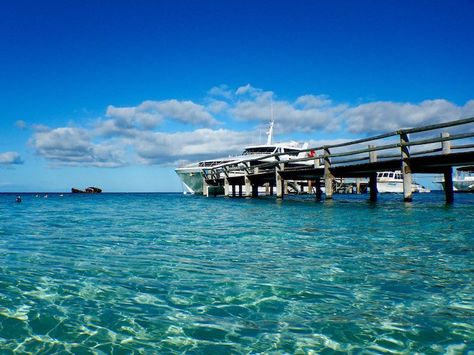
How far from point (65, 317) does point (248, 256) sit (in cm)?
441

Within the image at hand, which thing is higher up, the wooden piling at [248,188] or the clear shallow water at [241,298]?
the wooden piling at [248,188]

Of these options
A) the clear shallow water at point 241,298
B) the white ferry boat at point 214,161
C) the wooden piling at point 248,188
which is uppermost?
the white ferry boat at point 214,161

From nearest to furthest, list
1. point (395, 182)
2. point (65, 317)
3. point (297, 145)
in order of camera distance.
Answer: point (65, 317)
point (297, 145)
point (395, 182)

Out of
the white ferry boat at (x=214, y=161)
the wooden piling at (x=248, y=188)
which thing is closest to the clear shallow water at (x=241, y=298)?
the wooden piling at (x=248, y=188)

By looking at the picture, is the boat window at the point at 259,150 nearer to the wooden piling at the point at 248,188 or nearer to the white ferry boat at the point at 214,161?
the white ferry boat at the point at 214,161

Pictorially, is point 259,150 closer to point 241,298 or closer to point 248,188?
point 248,188

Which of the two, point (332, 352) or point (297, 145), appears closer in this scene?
point (332, 352)

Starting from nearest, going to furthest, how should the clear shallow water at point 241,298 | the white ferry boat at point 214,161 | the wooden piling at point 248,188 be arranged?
the clear shallow water at point 241,298, the wooden piling at point 248,188, the white ferry boat at point 214,161

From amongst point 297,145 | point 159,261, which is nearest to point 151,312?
point 159,261

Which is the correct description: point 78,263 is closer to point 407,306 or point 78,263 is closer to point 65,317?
point 65,317

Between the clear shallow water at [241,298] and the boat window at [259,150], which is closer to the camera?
the clear shallow water at [241,298]

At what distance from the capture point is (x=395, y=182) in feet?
270

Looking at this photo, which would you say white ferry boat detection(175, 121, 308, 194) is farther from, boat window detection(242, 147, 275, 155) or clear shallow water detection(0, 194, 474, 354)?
clear shallow water detection(0, 194, 474, 354)

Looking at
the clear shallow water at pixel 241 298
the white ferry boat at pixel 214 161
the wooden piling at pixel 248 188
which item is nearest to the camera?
the clear shallow water at pixel 241 298
